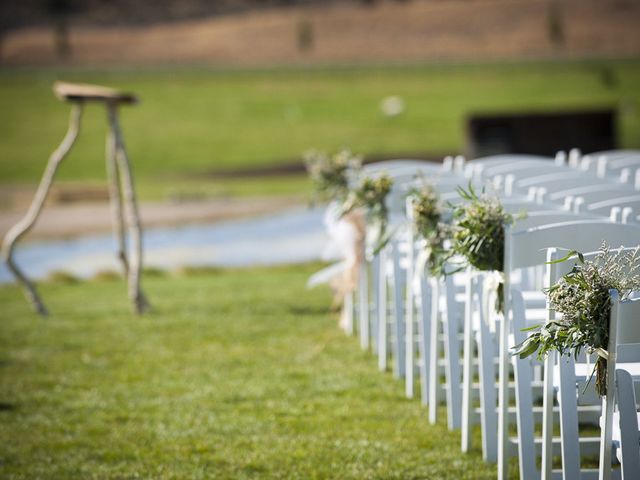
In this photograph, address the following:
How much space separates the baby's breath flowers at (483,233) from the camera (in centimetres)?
461

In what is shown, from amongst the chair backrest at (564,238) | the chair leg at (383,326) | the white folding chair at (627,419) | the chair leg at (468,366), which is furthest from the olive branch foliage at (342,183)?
the white folding chair at (627,419)

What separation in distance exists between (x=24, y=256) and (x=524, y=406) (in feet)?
52.6

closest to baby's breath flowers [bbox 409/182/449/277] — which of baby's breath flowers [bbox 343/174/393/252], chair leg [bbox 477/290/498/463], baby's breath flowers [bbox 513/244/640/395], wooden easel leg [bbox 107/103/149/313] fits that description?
chair leg [bbox 477/290/498/463]

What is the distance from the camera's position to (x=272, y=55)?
50906 mm

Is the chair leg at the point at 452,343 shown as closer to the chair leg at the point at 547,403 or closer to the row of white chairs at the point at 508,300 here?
the row of white chairs at the point at 508,300

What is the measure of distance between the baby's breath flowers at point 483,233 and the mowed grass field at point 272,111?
2323 cm

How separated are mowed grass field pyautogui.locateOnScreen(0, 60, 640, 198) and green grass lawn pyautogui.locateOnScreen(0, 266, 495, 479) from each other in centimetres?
1813

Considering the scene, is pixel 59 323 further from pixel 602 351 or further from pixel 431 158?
pixel 431 158

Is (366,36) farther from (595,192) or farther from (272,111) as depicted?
(595,192)

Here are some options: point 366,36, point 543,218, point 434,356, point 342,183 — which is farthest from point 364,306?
point 366,36

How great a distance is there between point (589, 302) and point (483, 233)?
1.01 metres

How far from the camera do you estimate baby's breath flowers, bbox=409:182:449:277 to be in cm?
560

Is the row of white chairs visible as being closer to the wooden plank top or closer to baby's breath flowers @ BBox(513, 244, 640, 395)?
baby's breath flowers @ BBox(513, 244, 640, 395)

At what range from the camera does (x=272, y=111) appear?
130 feet
